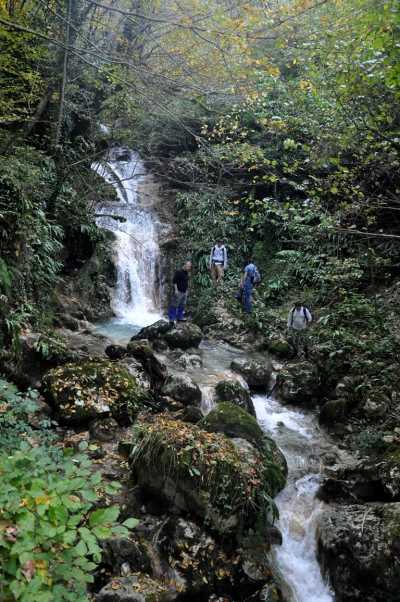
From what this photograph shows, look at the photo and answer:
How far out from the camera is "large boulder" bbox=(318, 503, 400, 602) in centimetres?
436

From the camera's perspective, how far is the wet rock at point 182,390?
7.36m

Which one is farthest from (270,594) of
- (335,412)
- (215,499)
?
(335,412)

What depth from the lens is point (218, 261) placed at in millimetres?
13688

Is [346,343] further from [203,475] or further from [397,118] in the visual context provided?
[203,475]

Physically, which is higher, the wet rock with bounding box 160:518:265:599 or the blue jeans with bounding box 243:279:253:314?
the blue jeans with bounding box 243:279:253:314

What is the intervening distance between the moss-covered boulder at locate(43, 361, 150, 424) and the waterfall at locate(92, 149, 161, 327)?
20.1 feet

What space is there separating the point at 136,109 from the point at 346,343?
925cm

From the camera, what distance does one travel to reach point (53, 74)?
11031 mm

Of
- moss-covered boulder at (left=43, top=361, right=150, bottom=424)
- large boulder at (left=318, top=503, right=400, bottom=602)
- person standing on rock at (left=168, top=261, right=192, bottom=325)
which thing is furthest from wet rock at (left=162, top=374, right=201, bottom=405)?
person standing on rock at (left=168, top=261, right=192, bottom=325)

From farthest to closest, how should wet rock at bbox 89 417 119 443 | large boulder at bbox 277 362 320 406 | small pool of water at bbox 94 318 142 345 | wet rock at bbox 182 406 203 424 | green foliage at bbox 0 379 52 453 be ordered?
small pool of water at bbox 94 318 142 345 → large boulder at bbox 277 362 320 406 → wet rock at bbox 182 406 203 424 → wet rock at bbox 89 417 119 443 → green foliage at bbox 0 379 52 453

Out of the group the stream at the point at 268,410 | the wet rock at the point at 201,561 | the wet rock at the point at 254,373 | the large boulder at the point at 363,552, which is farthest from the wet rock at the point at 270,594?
the wet rock at the point at 254,373

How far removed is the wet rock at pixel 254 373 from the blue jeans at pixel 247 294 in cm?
376

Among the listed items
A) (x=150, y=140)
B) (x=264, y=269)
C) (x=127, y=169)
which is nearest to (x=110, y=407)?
(x=264, y=269)

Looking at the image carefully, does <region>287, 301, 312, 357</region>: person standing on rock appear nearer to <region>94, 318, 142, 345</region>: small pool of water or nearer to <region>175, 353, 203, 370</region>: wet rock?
<region>175, 353, 203, 370</region>: wet rock
